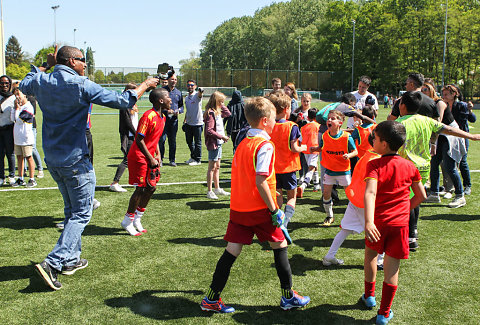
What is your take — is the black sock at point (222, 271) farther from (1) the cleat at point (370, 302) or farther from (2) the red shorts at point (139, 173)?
(2) the red shorts at point (139, 173)

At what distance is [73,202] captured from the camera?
173 inches

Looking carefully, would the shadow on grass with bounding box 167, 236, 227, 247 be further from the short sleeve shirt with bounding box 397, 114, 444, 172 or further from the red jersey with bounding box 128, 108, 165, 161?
the short sleeve shirt with bounding box 397, 114, 444, 172

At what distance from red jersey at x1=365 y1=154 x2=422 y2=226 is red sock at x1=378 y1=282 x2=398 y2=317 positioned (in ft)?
1.71

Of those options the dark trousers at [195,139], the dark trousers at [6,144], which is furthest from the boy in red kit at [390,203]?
the dark trousers at [195,139]

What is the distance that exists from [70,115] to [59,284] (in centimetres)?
168

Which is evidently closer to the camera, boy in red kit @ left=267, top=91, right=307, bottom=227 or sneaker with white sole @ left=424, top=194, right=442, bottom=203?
boy in red kit @ left=267, top=91, right=307, bottom=227

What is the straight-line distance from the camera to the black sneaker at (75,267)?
4516mm

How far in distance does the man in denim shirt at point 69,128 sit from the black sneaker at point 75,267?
25 mm

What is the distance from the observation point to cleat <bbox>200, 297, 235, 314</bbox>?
3.70 metres

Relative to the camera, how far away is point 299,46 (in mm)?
77562

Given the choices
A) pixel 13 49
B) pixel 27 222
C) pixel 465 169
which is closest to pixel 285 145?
pixel 27 222

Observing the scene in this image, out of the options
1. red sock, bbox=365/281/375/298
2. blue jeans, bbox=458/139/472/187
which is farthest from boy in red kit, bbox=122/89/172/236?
blue jeans, bbox=458/139/472/187

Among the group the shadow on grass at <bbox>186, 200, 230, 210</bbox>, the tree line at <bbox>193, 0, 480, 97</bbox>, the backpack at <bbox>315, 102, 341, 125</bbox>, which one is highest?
the tree line at <bbox>193, 0, 480, 97</bbox>

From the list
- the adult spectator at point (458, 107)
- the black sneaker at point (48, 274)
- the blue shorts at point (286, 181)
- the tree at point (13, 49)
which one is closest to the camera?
the black sneaker at point (48, 274)
